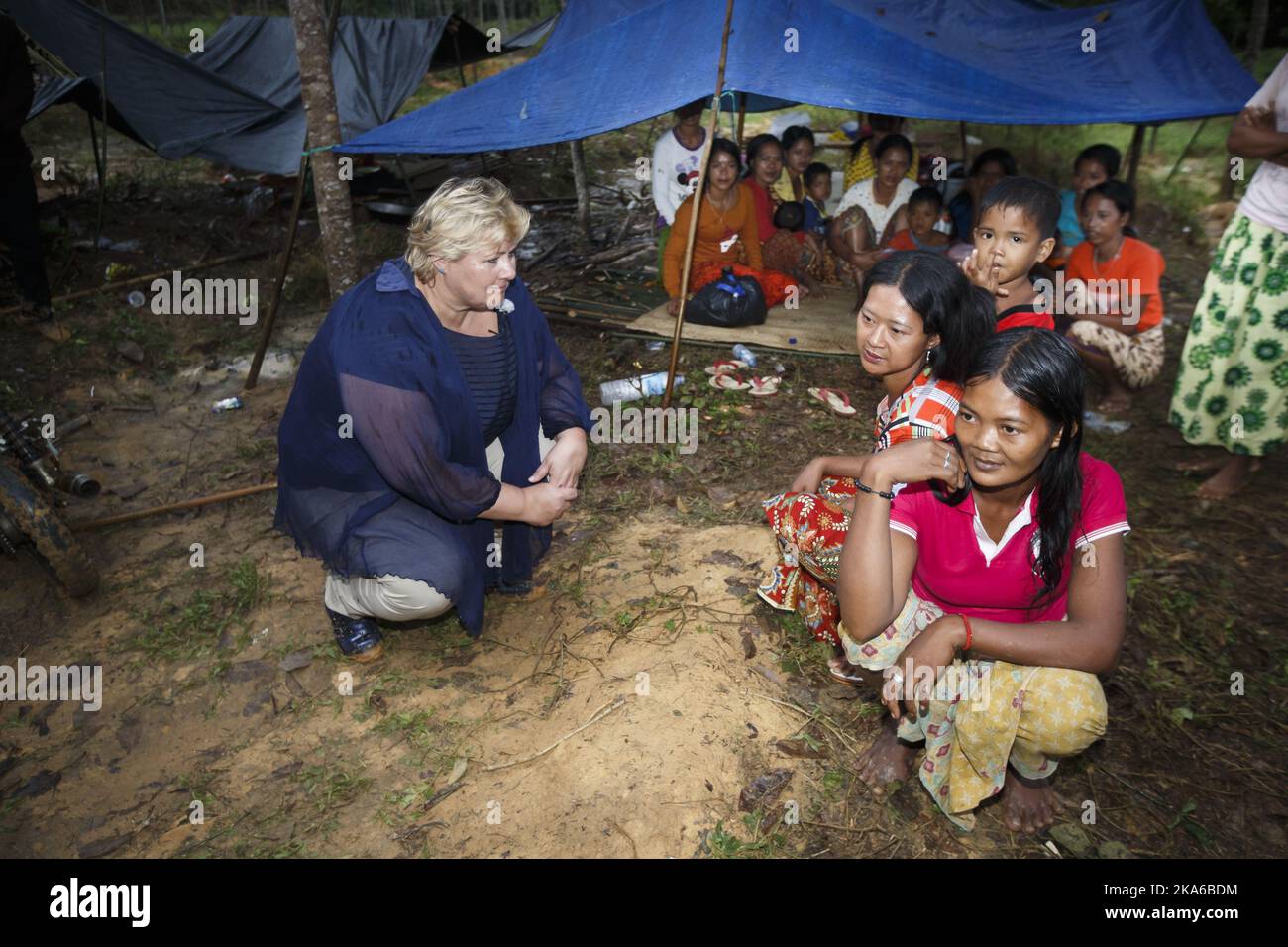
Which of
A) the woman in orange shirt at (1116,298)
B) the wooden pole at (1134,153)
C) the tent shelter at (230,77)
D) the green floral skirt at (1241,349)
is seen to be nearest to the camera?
the green floral skirt at (1241,349)

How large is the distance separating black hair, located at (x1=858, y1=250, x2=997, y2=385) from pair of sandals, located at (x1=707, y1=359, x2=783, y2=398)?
8.44 ft

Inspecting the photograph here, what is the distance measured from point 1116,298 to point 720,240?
98.7 inches

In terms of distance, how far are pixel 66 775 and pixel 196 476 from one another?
6.46ft

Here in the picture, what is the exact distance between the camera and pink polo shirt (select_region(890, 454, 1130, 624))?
1.85m

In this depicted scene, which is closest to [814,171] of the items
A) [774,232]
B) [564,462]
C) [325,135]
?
[774,232]

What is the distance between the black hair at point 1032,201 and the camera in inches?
103

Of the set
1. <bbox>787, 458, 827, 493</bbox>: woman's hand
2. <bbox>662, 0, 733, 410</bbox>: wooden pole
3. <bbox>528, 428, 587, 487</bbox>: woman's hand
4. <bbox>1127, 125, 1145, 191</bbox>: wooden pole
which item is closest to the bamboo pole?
<bbox>528, 428, 587, 487</bbox>: woman's hand

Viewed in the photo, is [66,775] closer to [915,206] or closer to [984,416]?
[984,416]

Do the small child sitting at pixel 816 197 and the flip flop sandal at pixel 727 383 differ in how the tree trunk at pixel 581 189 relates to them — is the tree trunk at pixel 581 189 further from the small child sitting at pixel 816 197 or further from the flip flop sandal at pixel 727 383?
the flip flop sandal at pixel 727 383

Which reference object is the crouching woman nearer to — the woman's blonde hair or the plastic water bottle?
the woman's blonde hair

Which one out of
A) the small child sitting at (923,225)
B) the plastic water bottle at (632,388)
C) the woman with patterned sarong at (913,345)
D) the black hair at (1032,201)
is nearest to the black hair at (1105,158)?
the small child sitting at (923,225)

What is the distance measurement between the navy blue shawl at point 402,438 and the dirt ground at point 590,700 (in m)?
0.45

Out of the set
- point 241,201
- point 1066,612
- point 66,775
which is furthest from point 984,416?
point 241,201
